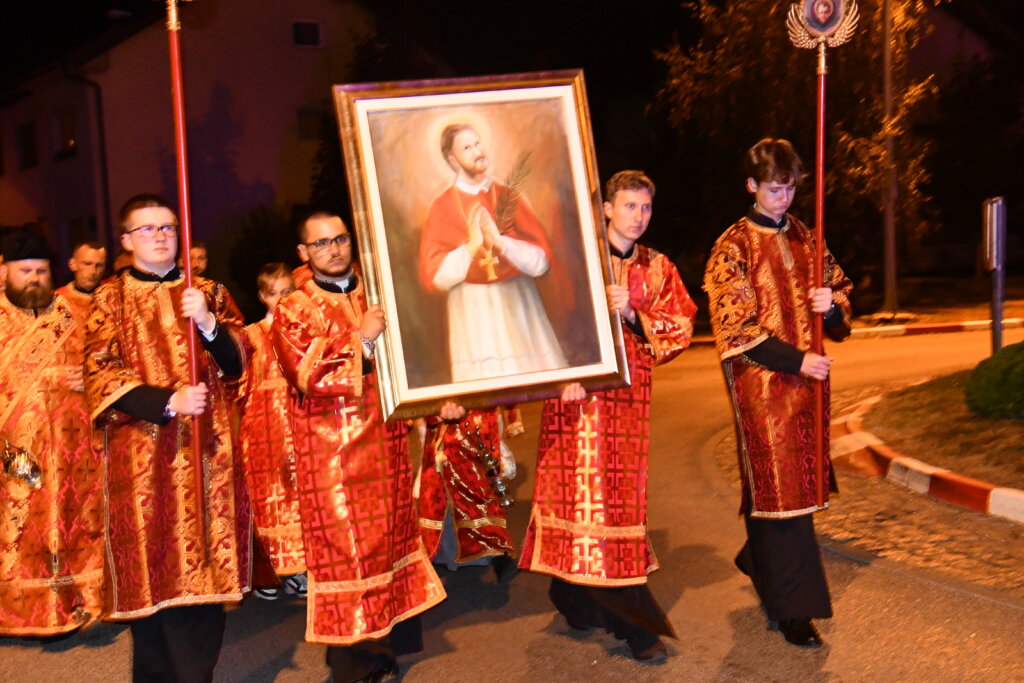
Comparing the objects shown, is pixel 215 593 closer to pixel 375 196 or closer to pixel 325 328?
pixel 325 328

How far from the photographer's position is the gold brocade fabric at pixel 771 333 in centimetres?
518

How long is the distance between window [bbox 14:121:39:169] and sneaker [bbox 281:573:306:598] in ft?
87.7

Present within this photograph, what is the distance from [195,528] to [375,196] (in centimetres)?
152

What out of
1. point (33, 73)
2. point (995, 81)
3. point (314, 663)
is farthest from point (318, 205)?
point (314, 663)

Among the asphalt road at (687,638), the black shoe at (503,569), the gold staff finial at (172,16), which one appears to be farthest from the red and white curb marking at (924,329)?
the gold staff finial at (172,16)

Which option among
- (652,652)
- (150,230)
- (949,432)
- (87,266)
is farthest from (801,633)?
(87,266)

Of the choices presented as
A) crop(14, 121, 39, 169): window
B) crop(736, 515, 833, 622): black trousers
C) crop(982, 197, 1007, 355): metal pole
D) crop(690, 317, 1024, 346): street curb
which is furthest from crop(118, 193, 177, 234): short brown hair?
crop(14, 121, 39, 169): window

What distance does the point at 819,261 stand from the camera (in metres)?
4.98

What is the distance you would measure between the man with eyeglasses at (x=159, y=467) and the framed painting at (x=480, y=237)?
31.3 inches

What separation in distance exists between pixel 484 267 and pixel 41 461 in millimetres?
2575

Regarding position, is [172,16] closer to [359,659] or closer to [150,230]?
[150,230]

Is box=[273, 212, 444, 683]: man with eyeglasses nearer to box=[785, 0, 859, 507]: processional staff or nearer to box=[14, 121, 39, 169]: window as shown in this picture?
box=[785, 0, 859, 507]: processional staff

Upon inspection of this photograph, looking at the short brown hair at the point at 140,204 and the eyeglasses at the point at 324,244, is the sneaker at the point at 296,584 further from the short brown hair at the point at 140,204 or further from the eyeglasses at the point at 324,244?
the short brown hair at the point at 140,204

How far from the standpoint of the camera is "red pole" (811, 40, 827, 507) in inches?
189
